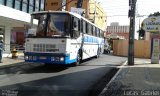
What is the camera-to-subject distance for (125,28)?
16925 cm

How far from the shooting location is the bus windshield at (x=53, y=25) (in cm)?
1706

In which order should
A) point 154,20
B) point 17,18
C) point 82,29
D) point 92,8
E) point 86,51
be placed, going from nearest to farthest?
point 82,29 → point 86,51 → point 154,20 → point 17,18 → point 92,8

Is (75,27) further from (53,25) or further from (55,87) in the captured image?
(55,87)

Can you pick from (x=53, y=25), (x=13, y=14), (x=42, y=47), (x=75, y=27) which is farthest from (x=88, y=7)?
(x=42, y=47)

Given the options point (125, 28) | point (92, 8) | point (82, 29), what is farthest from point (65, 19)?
point (125, 28)

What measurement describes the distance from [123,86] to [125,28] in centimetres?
15949

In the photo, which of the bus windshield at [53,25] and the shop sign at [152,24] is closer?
the bus windshield at [53,25]

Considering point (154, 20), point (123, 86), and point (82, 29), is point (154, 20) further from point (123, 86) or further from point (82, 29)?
point (123, 86)

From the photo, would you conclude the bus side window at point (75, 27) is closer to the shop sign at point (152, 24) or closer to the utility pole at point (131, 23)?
the utility pole at point (131, 23)

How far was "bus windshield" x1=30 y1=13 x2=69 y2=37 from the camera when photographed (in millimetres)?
17062

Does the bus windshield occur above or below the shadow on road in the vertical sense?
above

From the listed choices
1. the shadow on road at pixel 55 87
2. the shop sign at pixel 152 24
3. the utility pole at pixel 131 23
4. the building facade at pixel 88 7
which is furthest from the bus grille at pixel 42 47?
the building facade at pixel 88 7

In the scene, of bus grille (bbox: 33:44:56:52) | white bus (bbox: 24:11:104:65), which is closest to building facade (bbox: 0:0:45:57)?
white bus (bbox: 24:11:104:65)

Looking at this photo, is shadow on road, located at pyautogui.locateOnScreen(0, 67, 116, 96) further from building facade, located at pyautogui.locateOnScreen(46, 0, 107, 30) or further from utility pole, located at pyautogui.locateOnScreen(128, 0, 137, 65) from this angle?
building facade, located at pyautogui.locateOnScreen(46, 0, 107, 30)
